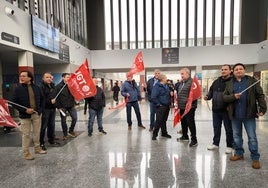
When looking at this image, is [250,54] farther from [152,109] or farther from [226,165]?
[226,165]

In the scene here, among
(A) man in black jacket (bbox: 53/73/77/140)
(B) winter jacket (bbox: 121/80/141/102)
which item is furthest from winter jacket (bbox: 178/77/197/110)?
(A) man in black jacket (bbox: 53/73/77/140)

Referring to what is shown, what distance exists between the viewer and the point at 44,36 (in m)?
7.91

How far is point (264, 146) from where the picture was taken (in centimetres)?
386

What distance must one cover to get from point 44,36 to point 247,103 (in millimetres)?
7455

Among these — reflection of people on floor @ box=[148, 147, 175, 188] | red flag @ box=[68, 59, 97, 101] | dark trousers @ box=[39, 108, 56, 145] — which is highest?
red flag @ box=[68, 59, 97, 101]

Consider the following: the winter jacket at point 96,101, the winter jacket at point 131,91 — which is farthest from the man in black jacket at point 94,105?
the winter jacket at point 131,91

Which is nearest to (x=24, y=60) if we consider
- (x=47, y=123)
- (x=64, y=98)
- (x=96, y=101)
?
(x=64, y=98)

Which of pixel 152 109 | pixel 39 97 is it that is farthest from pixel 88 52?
pixel 39 97

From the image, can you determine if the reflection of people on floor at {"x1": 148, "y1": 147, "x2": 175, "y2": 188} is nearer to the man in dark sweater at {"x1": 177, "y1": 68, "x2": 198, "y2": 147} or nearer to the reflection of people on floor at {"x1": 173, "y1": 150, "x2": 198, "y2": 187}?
the reflection of people on floor at {"x1": 173, "y1": 150, "x2": 198, "y2": 187}

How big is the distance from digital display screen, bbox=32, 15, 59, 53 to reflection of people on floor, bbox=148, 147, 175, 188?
6094 mm

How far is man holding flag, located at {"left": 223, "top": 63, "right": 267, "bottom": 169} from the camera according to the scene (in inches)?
111

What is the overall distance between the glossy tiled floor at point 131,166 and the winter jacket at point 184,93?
0.80m

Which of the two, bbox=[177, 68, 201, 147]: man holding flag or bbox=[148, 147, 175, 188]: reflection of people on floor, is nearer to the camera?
bbox=[148, 147, 175, 188]: reflection of people on floor

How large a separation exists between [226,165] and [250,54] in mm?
12230
